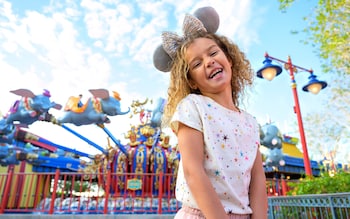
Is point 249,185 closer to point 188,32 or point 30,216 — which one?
point 188,32

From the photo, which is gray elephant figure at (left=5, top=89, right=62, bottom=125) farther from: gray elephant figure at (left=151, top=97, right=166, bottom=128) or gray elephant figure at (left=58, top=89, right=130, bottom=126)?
gray elephant figure at (left=151, top=97, right=166, bottom=128)

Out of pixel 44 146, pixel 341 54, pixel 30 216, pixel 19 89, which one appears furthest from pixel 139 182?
pixel 44 146

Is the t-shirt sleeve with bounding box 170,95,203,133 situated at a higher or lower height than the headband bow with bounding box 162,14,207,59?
lower

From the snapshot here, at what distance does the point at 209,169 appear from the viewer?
2.91ft

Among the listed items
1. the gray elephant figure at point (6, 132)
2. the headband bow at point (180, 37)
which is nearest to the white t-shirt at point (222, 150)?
the headband bow at point (180, 37)

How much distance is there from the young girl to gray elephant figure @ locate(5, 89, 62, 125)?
8.27m

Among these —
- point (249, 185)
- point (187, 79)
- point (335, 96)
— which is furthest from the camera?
point (335, 96)

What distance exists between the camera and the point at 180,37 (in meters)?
1.23

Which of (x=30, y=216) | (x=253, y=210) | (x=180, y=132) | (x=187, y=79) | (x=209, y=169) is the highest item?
(x=187, y=79)

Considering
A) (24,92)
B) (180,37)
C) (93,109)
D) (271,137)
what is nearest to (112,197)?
(93,109)

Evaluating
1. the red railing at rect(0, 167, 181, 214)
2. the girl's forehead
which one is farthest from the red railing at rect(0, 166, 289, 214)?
the girl's forehead

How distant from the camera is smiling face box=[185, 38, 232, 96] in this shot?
1.05 meters

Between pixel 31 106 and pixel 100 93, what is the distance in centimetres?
255

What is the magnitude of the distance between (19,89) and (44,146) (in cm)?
861
